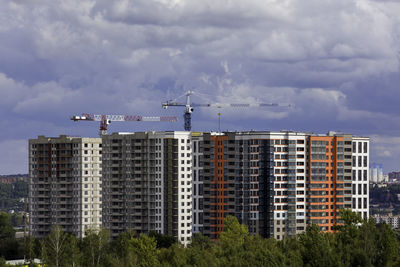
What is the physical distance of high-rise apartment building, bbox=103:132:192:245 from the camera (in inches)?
7298

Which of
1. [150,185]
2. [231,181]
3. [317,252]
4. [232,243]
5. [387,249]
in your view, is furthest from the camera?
[150,185]

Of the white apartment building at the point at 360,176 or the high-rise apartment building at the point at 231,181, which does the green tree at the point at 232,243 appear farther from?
the white apartment building at the point at 360,176

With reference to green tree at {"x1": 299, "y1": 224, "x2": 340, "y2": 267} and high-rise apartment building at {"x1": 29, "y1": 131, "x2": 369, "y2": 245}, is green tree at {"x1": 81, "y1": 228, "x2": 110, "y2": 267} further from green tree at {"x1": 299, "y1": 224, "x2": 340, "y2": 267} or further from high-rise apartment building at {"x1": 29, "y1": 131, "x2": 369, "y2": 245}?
green tree at {"x1": 299, "y1": 224, "x2": 340, "y2": 267}

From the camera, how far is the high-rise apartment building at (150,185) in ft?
608

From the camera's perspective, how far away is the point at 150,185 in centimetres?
18800

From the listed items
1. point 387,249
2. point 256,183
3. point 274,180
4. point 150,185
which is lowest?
point 387,249

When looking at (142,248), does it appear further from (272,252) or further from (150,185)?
(150,185)

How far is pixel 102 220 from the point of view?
641 feet

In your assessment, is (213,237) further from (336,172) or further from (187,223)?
(336,172)

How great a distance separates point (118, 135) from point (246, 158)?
103ft

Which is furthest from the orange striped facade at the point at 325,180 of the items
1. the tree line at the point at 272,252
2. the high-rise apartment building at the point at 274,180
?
the tree line at the point at 272,252

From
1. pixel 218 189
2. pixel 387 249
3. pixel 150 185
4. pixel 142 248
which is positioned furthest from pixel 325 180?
pixel 387 249

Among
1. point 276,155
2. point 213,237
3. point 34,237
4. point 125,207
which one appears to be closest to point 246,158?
point 276,155

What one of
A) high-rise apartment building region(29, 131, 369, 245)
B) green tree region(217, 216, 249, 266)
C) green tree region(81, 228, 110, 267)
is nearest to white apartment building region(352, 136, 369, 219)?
high-rise apartment building region(29, 131, 369, 245)
